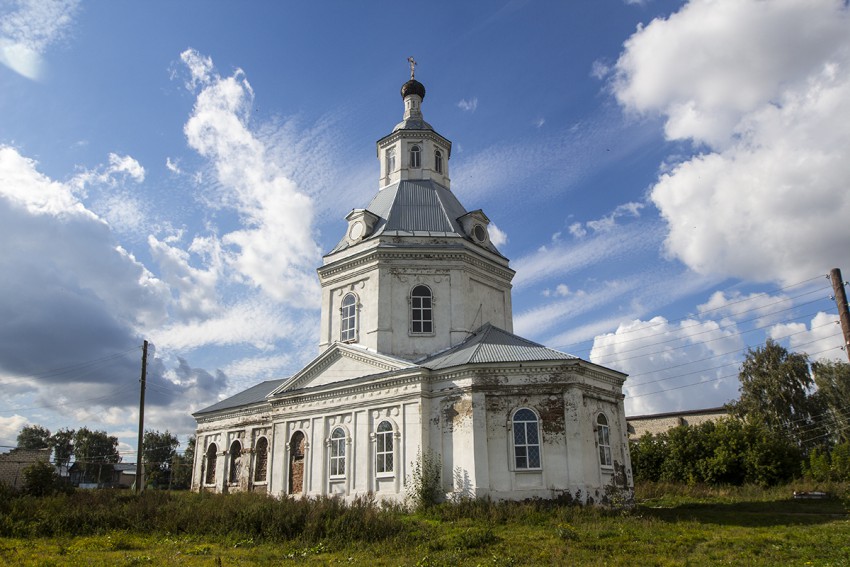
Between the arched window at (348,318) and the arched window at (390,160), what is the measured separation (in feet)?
23.0

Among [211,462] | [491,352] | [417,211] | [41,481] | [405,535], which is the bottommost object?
[405,535]

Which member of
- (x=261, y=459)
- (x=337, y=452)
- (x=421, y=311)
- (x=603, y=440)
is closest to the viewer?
(x=603, y=440)

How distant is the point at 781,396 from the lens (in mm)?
38500

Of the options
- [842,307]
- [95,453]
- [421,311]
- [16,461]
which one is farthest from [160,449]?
[842,307]

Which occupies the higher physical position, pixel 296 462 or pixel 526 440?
pixel 526 440

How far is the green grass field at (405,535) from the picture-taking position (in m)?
12.0

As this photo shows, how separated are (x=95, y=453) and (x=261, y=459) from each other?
57.2 meters

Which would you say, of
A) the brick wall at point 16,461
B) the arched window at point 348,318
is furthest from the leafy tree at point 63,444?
the arched window at point 348,318

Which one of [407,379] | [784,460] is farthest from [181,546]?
[784,460]

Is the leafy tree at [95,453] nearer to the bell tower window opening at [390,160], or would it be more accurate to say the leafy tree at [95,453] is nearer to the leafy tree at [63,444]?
the leafy tree at [63,444]

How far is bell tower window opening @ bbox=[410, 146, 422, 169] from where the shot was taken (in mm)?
28859

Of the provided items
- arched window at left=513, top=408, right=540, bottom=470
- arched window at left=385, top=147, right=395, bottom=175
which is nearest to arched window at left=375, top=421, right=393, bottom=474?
arched window at left=513, top=408, right=540, bottom=470

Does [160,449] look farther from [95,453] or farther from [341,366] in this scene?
[341,366]

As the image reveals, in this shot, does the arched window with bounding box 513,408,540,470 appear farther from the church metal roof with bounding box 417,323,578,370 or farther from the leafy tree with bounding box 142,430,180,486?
the leafy tree with bounding box 142,430,180,486
